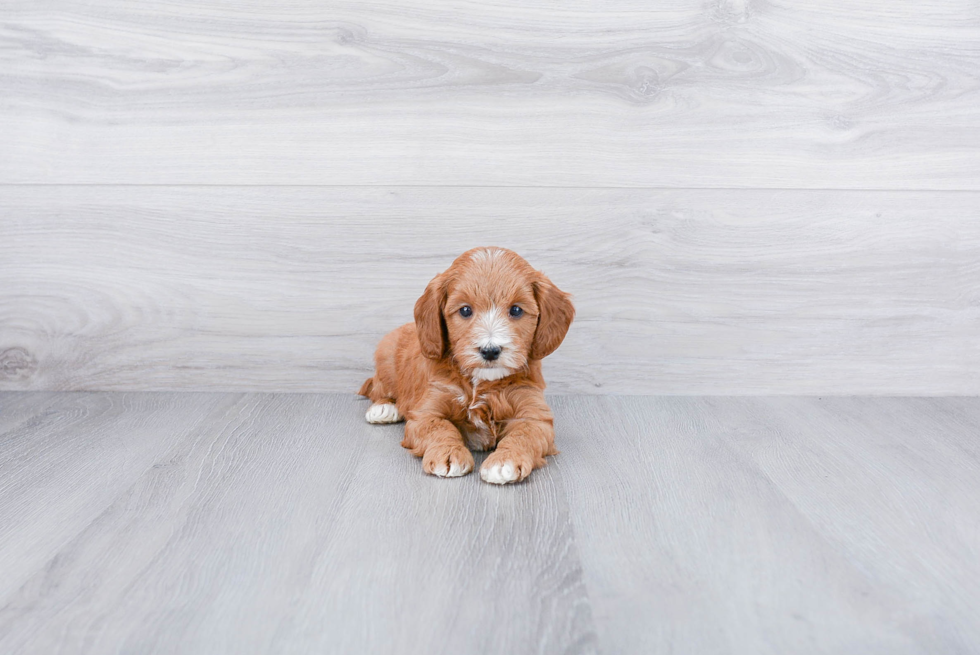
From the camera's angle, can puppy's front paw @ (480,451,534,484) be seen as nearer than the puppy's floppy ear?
Yes

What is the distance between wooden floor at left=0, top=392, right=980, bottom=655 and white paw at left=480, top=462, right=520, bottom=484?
2 centimetres

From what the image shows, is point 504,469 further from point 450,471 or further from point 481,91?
point 481,91

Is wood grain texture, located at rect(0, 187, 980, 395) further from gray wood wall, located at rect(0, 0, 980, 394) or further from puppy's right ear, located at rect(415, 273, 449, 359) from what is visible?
puppy's right ear, located at rect(415, 273, 449, 359)

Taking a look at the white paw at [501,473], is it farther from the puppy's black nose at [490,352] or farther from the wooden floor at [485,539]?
the puppy's black nose at [490,352]

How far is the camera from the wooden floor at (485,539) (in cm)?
87

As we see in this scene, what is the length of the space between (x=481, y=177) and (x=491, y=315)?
22.3 inches

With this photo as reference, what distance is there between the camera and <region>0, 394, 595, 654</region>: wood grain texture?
856 mm

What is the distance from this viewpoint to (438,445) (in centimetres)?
137

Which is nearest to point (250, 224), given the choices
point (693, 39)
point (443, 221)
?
point (443, 221)

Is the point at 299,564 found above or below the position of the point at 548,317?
below

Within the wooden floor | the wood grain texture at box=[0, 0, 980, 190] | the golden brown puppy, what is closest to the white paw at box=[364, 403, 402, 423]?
the wooden floor

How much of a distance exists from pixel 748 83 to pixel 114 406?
1785 millimetres

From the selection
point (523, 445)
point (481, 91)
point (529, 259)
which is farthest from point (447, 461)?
point (481, 91)

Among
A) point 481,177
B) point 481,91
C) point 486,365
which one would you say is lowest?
point 486,365
